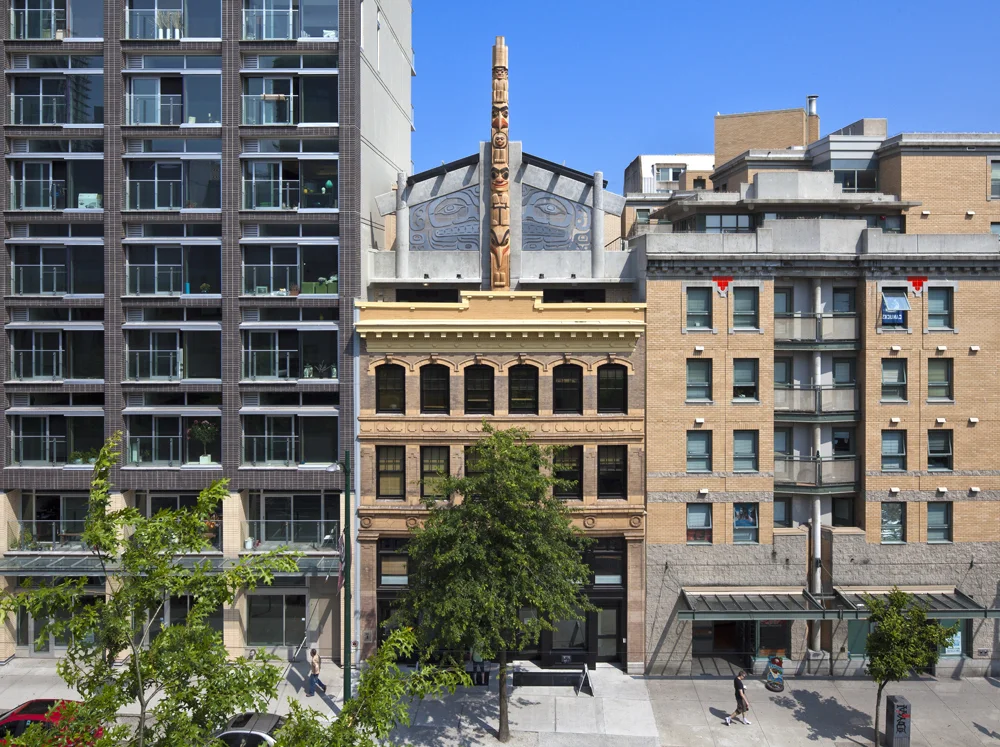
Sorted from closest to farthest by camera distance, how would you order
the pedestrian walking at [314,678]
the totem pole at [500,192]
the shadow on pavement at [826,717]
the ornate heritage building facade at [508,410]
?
the shadow on pavement at [826,717], the pedestrian walking at [314,678], the ornate heritage building facade at [508,410], the totem pole at [500,192]

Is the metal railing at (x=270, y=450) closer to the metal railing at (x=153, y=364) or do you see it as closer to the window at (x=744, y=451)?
the metal railing at (x=153, y=364)

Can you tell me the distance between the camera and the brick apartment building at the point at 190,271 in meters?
29.4

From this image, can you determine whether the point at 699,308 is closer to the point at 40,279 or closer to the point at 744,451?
the point at 744,451

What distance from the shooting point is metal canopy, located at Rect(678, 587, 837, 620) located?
89.1ft

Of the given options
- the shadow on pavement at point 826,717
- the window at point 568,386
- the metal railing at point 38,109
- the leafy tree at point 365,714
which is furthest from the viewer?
the metal railing at point 38,109

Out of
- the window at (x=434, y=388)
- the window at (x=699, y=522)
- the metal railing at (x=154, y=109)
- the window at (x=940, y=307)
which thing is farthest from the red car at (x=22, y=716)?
the window at (x=940, y=307)

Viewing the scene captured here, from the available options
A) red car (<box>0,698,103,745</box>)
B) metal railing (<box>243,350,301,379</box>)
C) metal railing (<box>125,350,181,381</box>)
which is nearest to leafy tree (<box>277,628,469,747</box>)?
red car (<box>0,698,103,745</box>)

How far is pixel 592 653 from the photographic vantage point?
29.4m

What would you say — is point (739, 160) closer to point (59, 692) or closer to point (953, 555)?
point (953, 555)

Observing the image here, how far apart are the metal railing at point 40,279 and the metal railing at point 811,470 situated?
2711 cm

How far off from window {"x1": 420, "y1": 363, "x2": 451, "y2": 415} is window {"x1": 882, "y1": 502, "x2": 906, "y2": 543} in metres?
16.2

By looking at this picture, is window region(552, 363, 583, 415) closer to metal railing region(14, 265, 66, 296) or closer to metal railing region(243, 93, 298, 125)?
metal railing region(243, 93, 298, 125)

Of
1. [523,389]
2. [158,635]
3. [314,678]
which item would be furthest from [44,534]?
[158,635]

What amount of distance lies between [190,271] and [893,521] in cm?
2711
